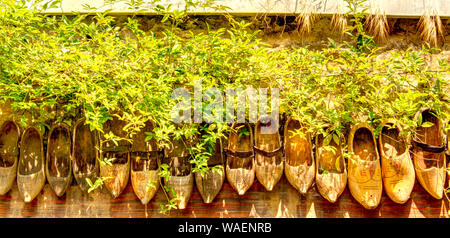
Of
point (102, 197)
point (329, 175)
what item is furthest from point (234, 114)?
point (102, 197)

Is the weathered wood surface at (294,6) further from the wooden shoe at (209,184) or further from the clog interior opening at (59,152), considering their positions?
the wooden shoe at (209,184)

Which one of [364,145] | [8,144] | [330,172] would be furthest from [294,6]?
[8,144]

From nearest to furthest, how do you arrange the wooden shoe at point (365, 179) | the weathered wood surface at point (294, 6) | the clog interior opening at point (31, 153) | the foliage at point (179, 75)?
the foliage at point (179, 75) < the wooden shoe at point (365, 179) < the clog interior opening at point (31, 153) < the weathered wood surface at point (294, 6)

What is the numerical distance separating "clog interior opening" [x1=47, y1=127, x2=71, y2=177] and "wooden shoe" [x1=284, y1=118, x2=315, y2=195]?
5.03ft

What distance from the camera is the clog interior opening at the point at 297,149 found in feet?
7.65

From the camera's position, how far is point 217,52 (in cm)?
220

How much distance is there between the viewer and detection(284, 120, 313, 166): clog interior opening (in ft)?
7.65

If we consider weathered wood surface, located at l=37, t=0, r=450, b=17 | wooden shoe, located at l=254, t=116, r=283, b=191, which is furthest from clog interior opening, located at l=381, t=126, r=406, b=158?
weathered wood surface, located at l=37, t=0, r=450, b=17

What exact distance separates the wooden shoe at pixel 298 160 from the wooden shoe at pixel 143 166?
894 mm

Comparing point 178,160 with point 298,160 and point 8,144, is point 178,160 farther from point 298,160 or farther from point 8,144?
point 8,144

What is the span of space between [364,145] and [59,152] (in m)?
2.16

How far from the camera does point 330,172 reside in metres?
2.30

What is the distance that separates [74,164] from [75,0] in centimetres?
122

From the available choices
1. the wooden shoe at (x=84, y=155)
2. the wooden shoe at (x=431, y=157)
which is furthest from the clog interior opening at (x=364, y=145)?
the wooden shoe at (x=84, y=155)
